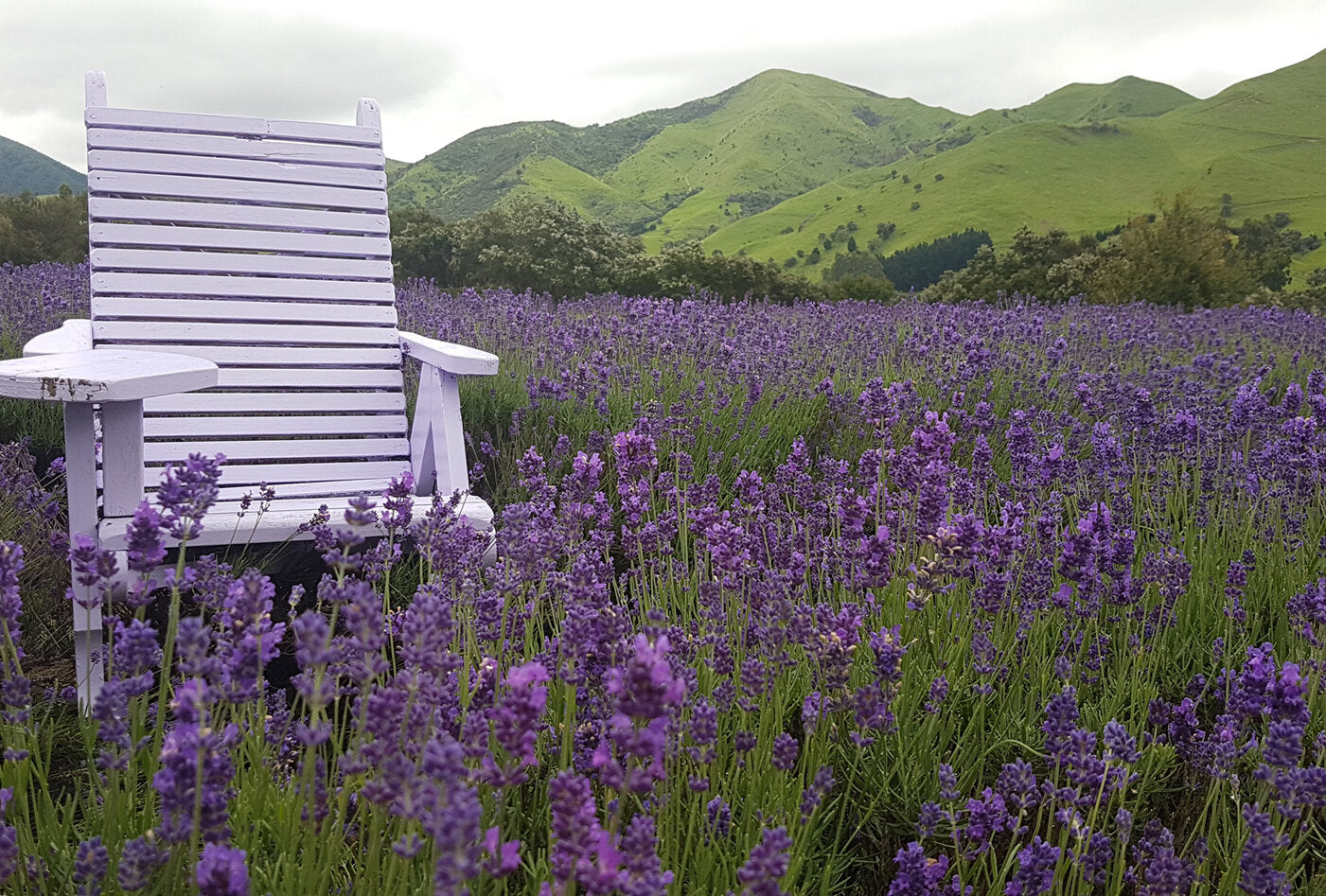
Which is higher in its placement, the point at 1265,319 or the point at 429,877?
the point at 1265,319

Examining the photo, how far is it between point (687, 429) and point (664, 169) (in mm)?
83687

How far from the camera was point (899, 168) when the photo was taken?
6306 centimetres

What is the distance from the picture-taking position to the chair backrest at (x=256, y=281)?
115 inches

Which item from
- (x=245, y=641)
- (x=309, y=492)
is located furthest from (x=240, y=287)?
(x=245, y=641)

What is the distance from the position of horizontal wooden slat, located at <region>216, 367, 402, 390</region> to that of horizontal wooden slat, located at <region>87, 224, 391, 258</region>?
0.45 meters

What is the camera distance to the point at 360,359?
3.17 meters

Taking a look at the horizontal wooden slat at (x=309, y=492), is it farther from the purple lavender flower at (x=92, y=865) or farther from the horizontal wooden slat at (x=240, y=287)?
the purple lavender flower at (x=92, y=865)

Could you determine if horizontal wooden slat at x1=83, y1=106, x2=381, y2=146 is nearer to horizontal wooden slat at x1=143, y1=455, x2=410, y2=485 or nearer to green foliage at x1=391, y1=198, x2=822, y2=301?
horizontal wooden slat at x1=143, y1=455, x2=410, y2=485

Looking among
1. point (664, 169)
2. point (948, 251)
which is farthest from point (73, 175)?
point (948, 251)

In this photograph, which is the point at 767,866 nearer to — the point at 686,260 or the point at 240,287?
the point at 240,287

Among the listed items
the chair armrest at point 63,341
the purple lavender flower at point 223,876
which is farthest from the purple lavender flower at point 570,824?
the chair armrest at point 63,341

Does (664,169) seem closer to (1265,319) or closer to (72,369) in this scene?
(1265,319)

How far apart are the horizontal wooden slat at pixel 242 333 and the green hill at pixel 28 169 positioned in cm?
7572

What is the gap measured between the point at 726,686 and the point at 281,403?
2.10m
